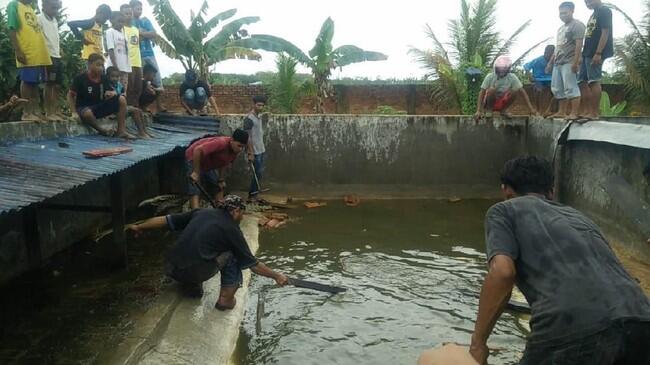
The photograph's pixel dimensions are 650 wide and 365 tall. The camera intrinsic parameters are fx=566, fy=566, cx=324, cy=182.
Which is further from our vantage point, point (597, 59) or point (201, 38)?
point (201, 38)

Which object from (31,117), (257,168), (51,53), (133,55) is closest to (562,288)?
(31,117)

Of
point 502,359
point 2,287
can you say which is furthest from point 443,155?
point 2,287

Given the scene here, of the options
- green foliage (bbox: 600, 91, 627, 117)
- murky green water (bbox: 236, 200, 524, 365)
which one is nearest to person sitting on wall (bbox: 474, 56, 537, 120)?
murky green water (bbox: 236, 200, 524, 365)

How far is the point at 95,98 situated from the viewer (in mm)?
7863

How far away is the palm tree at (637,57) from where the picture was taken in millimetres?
14383

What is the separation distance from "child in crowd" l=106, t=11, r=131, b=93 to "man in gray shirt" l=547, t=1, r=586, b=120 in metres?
6.97

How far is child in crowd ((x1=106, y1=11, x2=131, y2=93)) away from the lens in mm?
8930

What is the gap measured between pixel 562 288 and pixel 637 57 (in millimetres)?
14557

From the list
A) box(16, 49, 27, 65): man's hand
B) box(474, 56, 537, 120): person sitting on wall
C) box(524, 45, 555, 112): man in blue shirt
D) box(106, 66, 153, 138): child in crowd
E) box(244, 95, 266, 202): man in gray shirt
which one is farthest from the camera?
box(524, 45, 555, 112): man in blue shirt

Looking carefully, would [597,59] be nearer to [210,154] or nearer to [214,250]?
[210,154]

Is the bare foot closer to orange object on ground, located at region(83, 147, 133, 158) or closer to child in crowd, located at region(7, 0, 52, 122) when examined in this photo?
child in crowd, located at region(7, 0, 52, 122)

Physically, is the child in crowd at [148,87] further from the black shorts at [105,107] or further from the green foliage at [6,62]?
the black shorts at [105,107]

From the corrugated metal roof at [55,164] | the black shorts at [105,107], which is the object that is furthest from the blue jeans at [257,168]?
the black shorts at [105,107]

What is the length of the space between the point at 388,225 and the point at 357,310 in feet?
13.1
